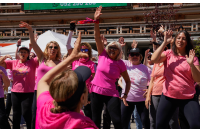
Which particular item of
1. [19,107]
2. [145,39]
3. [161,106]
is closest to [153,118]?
[161,106]

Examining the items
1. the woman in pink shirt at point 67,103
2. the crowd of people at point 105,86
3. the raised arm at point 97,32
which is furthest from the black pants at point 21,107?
the woman in pink shirt at point 67,103

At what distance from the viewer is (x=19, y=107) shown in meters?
4.99

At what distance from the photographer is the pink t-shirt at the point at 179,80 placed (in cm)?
361

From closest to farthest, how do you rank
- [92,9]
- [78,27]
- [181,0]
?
[181,0] < [78,27] < [92,9]

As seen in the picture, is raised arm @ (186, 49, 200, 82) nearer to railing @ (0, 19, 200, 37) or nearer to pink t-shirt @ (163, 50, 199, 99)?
pink t-shirt @ (163, 50, 199, 99)

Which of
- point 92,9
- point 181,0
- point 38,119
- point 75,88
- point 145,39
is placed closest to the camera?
point 75,88

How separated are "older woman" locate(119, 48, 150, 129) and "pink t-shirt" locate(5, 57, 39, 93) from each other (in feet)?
6.63

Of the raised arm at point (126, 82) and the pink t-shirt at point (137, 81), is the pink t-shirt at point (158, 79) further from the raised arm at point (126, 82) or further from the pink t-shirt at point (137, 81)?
the raised arm at point (126, 82)

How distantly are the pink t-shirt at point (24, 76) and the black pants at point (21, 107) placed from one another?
13 centimetres

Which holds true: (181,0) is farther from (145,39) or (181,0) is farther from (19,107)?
(145,39)

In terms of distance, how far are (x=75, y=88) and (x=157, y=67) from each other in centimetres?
372

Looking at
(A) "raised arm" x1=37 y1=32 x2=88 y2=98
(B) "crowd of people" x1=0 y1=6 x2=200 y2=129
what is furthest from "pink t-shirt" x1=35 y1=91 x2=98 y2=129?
(A) "raised arm" x1=37 y1=32 x2=88 y2=98

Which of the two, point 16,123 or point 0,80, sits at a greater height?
point 0,80

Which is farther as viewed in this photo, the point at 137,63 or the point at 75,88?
the point at 137,63
